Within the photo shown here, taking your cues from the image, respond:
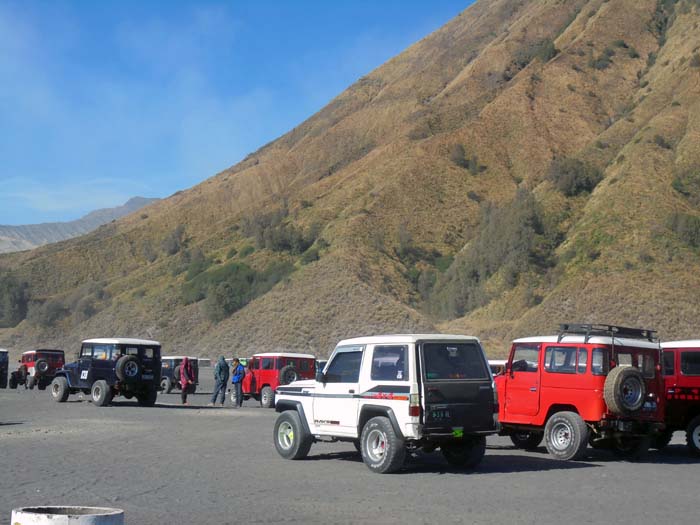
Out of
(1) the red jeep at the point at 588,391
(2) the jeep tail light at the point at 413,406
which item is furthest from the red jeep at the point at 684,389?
(2) the jeep tail light at the point at 413,406

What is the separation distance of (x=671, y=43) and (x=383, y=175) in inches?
1189

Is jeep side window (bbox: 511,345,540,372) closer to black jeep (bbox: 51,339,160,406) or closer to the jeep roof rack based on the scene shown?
the jeep roof rack

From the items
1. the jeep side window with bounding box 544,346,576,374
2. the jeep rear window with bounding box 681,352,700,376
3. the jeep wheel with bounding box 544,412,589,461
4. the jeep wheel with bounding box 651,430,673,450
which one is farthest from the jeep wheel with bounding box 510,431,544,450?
the jeep rear window with bounding box 681,352,700,376

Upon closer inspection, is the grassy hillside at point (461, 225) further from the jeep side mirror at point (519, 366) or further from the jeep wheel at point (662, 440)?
the jeep side mirror at point (519, 366)

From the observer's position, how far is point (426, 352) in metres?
13.3

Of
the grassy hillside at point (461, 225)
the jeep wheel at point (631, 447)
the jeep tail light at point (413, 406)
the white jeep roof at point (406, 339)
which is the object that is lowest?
the jeep wheel at point (631, 447)

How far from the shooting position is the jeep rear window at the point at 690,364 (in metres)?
17.5

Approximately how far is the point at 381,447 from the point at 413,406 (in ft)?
3.29

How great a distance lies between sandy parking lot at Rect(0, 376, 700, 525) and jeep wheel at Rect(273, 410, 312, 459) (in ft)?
0.67

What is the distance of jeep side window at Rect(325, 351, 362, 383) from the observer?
14.1 m

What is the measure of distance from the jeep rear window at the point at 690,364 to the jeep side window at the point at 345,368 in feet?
24.4

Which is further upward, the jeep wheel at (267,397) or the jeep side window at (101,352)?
the jeep side window at (101,352)

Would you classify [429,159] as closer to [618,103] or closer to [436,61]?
[618,103]

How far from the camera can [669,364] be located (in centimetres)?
1780
